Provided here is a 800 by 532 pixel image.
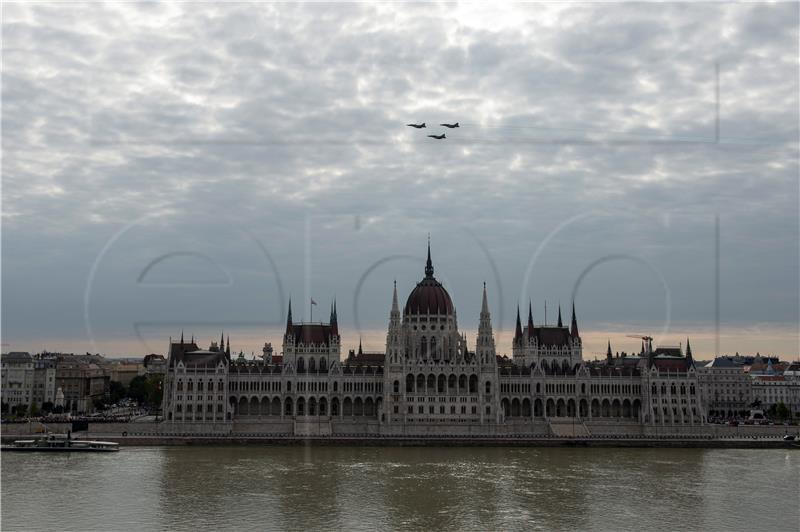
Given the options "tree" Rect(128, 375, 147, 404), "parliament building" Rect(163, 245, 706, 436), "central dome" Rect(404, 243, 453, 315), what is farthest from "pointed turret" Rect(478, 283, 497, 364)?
"tree" Rect(128, 375, 147, 404)

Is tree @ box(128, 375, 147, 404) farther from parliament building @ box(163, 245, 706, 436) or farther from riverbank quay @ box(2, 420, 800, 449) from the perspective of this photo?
riverbank quay @ box(2, 420, 800, 449)

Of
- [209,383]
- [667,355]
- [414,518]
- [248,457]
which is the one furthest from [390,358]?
[414,518]

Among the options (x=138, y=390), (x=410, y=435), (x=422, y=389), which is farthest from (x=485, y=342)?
(x=138, y=390)

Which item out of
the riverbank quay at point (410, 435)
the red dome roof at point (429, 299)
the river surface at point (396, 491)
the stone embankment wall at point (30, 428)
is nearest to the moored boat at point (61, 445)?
the river surface at point (396, 491)

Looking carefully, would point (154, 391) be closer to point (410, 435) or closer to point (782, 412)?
point (410, 435)

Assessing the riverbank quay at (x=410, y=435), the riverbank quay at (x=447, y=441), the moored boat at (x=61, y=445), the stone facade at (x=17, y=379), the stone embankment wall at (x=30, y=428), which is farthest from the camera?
the stone facade at (x=17, y=379)

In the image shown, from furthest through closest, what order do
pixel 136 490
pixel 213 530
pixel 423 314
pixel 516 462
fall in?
pixel 423 314
pixel 516 462
pixel 136 490
pixel 213 530

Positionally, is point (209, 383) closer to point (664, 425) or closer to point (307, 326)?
point (307, 326)

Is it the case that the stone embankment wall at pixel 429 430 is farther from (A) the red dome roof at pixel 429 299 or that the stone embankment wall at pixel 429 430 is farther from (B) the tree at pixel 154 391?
(B) the tree at pixel 154 391
